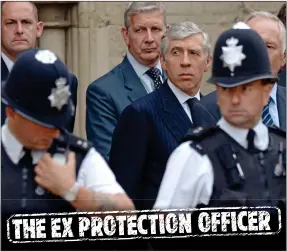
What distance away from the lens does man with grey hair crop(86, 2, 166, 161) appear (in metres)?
6.13

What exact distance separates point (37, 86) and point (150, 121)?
0.54 m

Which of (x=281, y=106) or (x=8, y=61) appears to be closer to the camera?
(x=8, y=61)

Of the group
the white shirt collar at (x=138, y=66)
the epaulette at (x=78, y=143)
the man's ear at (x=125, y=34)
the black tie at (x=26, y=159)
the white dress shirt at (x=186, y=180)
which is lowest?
the white dress shirt at (x=186, y=180)

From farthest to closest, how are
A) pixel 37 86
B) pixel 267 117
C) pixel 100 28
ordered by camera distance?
pixel 267 117 < pixel 100 28 < pixel 37 86

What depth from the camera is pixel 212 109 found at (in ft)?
20.2

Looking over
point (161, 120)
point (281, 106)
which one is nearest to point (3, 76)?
point (161, 120)

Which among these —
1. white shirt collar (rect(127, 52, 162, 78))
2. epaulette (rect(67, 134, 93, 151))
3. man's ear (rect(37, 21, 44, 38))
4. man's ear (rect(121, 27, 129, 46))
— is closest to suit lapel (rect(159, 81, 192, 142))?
white shirt collar (rect(127, 52, 162, 78))

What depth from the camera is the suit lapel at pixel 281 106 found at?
620 centimetres

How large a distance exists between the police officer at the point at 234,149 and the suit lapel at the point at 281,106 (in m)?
0.05

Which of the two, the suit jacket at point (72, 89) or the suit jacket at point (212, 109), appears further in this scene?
the suit jacket at point (212, 109)

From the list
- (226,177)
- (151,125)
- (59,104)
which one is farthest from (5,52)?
(226,177)

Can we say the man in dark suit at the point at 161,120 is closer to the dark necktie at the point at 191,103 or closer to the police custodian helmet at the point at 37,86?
the dark necktie at the point at 191,103

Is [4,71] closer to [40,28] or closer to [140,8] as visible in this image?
[40,28]

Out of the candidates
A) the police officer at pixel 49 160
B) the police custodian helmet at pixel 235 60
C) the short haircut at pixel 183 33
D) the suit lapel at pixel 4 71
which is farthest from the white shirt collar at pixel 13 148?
the police custodian helmet at pixel 235 60
